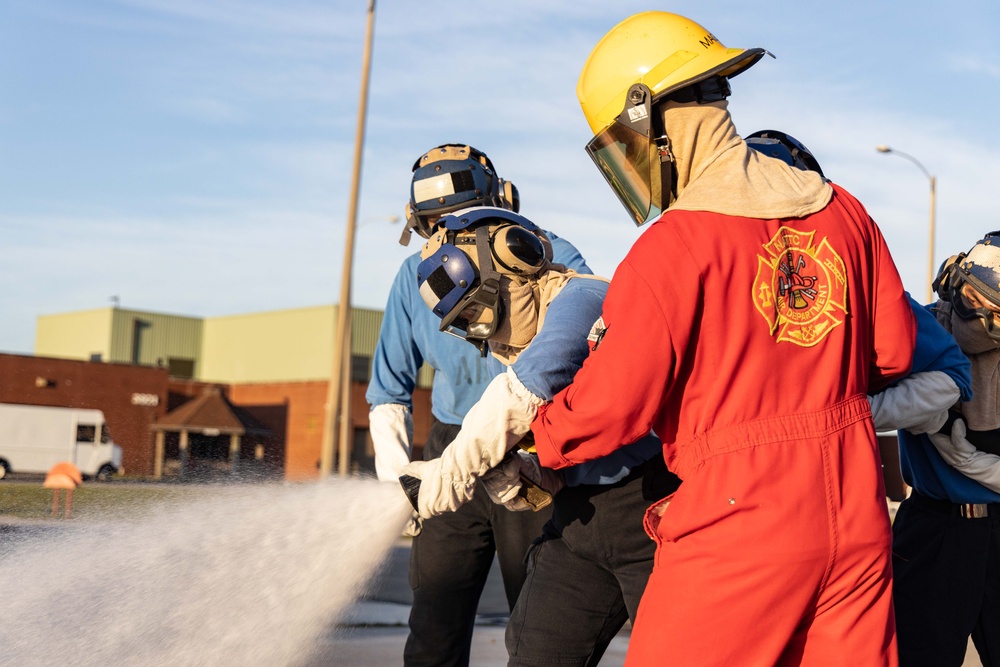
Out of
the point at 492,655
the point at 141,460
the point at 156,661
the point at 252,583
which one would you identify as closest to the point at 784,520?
the point at 252,583

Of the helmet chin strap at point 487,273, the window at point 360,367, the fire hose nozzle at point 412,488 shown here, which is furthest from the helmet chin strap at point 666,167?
the window at point 360,367

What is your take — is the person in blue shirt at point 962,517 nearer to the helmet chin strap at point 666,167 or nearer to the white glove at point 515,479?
the white glove at point 515,479

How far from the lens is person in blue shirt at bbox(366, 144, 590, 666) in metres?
4.52

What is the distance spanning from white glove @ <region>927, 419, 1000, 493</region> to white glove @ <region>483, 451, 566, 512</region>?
138 centimetres

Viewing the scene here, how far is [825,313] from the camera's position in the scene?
2529mm

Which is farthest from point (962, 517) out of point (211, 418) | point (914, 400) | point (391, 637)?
point (211, 418)

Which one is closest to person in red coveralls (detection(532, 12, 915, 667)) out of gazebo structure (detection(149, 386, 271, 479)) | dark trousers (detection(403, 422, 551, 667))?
dark trousers (detection(403, 422, 551, 667))

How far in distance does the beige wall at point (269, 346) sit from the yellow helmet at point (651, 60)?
5331 centimetres

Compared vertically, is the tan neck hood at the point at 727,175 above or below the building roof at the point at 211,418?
above

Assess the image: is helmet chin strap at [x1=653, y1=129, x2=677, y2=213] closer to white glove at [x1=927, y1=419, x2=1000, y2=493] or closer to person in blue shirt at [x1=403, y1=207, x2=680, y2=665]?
person in blue shirt at [x1=403, y1=207, x2=680, y2=665]

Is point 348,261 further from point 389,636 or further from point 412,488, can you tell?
point 412,488

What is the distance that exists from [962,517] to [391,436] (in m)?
2.05

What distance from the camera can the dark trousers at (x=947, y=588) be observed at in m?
3.80

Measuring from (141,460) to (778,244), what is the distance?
5079 cm
